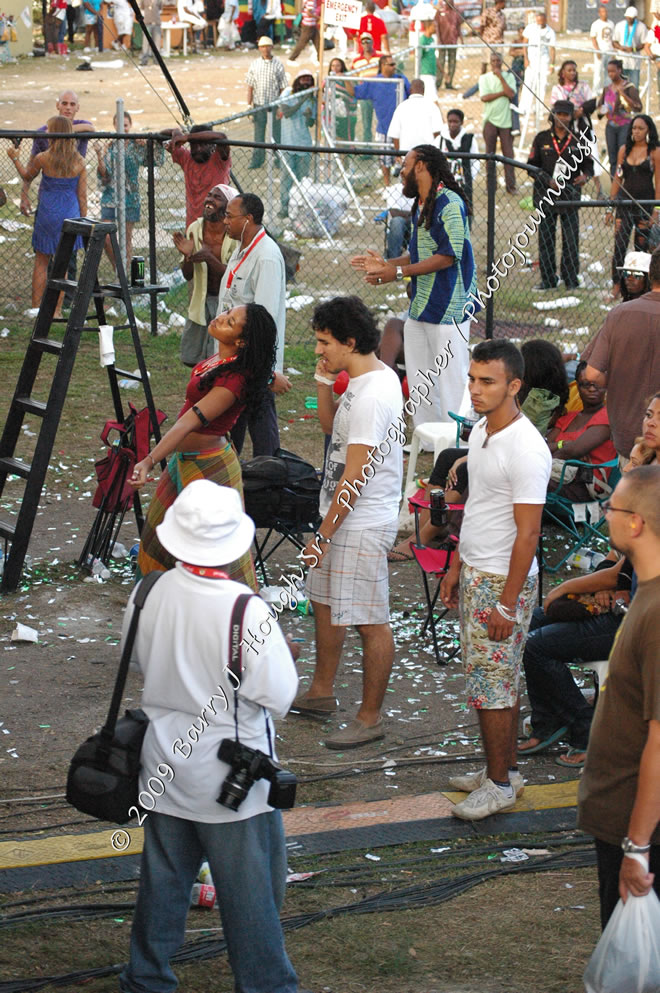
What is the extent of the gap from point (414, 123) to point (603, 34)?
24.8ft

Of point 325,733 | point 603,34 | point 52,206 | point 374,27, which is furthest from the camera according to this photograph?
point 603,34

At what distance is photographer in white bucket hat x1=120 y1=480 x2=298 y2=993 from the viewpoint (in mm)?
3225

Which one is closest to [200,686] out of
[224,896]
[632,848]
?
[224,896]

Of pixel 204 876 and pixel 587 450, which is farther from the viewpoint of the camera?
pixel 587 450

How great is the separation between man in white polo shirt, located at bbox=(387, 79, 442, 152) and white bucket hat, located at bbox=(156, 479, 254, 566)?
45.6 feet

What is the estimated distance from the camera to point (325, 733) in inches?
220

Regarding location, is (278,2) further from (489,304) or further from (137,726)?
(137,726)

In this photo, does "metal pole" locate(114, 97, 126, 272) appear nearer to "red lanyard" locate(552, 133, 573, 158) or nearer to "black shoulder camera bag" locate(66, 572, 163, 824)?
"red lanyard" locate(552, 133, 573, 158)

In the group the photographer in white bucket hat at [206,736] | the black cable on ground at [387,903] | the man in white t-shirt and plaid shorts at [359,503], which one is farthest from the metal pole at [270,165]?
the photographer in white bucket hat at [206,736]

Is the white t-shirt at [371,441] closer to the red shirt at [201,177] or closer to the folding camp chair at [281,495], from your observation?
the folding camp chair at [281,495]

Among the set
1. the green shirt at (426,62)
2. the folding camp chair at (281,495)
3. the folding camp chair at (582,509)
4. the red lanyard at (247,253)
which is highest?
the green shirt at (426,62)

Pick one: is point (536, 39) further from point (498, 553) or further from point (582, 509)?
point (498, 553)

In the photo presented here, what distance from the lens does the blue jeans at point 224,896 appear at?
3.30 metres

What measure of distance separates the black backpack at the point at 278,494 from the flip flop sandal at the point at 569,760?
1970 millimetres
